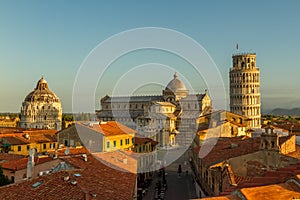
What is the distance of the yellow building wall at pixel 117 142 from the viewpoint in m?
41.4

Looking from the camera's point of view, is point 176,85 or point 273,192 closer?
point 273,192

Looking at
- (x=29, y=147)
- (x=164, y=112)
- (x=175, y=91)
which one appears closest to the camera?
(x=29, y=147)

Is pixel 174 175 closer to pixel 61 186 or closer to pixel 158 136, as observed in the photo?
pixel 61 186

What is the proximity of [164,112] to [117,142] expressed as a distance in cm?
5647

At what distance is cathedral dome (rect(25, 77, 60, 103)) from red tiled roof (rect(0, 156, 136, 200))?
116535 mm

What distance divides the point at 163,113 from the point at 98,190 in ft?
263

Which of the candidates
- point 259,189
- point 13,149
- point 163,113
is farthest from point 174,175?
point 163,113

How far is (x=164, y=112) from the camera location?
3949 inches

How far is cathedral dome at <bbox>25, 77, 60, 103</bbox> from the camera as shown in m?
133

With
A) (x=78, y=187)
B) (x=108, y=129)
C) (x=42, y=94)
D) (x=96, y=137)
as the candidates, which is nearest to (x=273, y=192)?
(x=78, y=187)

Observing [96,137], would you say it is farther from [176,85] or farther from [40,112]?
[40,112]

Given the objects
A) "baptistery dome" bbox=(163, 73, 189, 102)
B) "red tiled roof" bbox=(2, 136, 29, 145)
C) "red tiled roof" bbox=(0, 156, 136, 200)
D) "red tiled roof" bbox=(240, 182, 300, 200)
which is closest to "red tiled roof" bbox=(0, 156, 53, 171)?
"red tiled roof" bbox=(0, 156, 136, 200)

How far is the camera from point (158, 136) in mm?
88438

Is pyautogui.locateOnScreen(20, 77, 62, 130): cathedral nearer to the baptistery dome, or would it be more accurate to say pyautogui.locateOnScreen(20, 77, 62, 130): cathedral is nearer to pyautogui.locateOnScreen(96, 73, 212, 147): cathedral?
pyautogui.locateOnScreen(96, 73, 212, 147): cathedral
